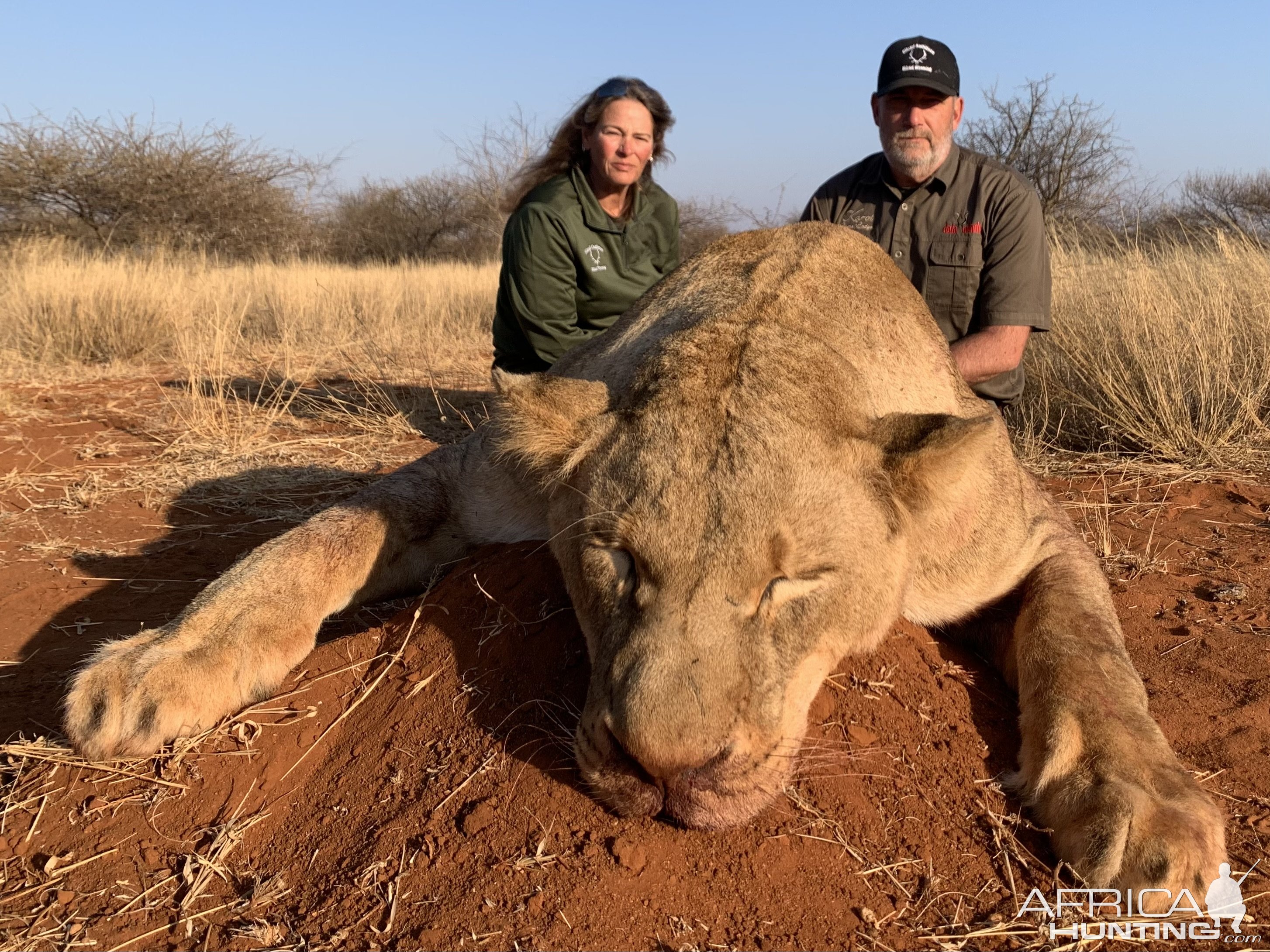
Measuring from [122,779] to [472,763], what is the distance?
1.06m

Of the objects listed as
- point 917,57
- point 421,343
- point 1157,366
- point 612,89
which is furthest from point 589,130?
point 421,343

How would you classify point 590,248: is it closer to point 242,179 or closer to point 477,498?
point 477,498

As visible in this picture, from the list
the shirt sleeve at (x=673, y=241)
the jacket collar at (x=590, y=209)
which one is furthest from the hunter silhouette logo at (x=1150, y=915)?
the shirt sleeve at (x=673, y=241)

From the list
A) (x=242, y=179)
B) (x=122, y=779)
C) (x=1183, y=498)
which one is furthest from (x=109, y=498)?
(x=242, y=179)

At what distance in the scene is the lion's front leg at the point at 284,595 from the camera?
285 cm

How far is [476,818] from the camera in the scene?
2477 mm

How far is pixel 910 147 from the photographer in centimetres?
562

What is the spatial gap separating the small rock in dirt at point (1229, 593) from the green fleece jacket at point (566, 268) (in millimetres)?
3538

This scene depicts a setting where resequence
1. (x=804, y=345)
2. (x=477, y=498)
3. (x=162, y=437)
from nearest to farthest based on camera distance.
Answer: (x=804, y=345) → (x=477, y=498) → (x=162, y=437)

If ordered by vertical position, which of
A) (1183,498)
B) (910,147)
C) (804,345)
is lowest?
(1183,498)

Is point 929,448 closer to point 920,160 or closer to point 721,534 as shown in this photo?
point 721,534

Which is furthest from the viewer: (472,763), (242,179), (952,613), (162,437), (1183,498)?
(242,179)

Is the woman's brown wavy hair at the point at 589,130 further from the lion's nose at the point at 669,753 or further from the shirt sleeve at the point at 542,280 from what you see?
the lion's nose at the point at 669,753

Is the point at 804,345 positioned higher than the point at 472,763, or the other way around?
the point at 804,345
